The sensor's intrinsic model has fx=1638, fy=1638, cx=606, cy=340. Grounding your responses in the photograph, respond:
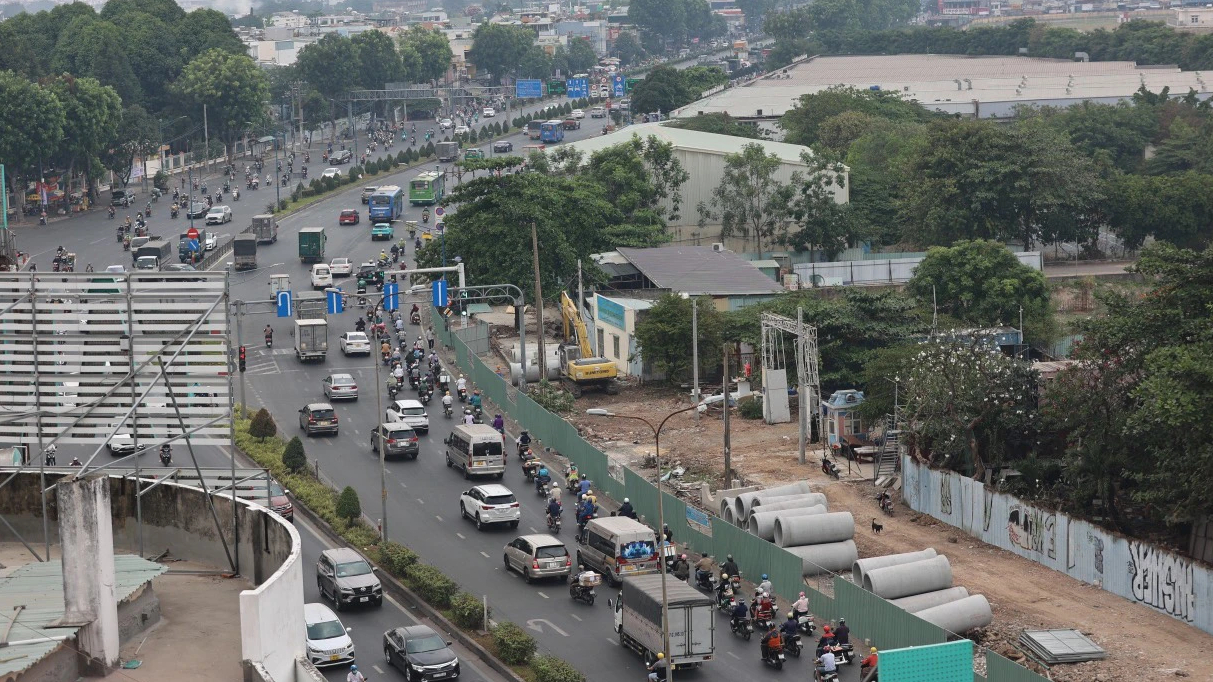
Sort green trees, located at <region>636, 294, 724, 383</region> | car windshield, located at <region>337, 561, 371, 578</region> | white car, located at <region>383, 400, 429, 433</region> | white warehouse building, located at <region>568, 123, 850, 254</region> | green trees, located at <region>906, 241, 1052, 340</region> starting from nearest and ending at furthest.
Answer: car windshield, located at <region>337, 561, 371, 578</region> < white car, located at <region>383, 400, 429, 433</region> < green trees, located at <region>636, 294, 724, 383</region> < green trees, located at <region>906, 241, 1052, 340</region> < white warehouse building, located at <region>568, 123, 850, 254</region>

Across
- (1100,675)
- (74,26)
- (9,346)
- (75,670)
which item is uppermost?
(74,26)

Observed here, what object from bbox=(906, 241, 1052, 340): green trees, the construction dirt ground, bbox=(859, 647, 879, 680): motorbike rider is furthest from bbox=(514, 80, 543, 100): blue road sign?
bbox=(859, 647, 879, 680): motorbike rider

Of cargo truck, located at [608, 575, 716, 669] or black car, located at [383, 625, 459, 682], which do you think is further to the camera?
black car, located at [383, 625, 459, 682]

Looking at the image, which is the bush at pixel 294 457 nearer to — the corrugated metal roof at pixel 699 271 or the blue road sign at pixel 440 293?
the blue road sign at pixel 440 293

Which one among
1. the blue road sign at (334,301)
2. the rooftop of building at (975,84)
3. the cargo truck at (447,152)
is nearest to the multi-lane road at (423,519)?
the blue road sign at (334,301)

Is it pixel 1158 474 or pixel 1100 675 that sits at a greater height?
pixel 1158 474

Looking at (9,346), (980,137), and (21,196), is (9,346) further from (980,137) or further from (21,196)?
(21,196)

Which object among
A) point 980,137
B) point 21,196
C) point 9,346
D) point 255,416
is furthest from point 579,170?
point 9,346

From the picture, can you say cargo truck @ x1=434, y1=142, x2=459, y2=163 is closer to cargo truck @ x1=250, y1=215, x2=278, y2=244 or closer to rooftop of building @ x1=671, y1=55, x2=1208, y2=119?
rooftop of building @ x1=671, y1=55, x2=1208, y2=119
